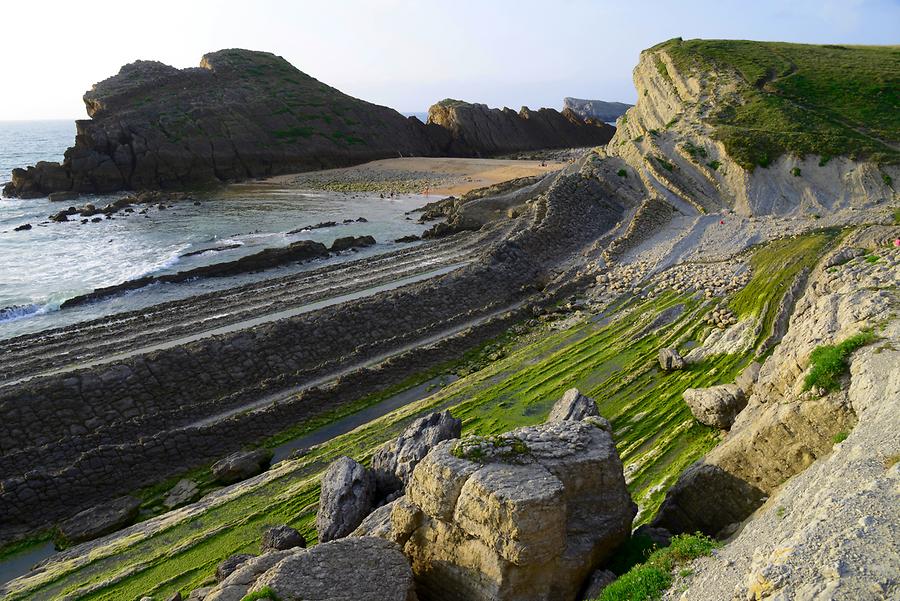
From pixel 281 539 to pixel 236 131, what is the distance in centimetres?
8445

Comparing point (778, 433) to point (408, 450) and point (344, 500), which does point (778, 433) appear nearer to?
point (408, 450)

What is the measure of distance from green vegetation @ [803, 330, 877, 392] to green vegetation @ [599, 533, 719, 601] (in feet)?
14.1

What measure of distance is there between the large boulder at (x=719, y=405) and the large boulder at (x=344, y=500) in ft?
32.0

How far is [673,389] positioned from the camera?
2136cm

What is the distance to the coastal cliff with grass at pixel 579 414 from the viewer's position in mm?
10250

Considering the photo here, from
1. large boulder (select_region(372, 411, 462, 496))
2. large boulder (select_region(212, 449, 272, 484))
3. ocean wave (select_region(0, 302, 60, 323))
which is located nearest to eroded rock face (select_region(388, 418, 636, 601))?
large boulder (select_region(372, 411, 462, 496))

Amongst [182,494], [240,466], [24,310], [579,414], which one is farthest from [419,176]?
[579,414]

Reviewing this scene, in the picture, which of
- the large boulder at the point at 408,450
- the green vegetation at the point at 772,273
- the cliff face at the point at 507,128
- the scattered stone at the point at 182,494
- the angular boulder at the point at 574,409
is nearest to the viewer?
the large boulder at the point at 408,450

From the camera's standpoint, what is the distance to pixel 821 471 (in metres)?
→ 9.91

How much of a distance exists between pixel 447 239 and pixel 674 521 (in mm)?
37012

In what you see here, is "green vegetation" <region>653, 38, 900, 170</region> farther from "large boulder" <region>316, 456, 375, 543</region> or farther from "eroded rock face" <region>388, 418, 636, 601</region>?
"eroded rock face" <region>388, 418, 636, 601</region>

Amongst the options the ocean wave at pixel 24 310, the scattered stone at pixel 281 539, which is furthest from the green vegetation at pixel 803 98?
the ocean wave at pixel 24 310

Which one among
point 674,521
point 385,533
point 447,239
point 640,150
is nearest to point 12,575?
point 385,533

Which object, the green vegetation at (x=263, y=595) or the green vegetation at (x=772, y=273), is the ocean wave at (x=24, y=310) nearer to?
the green vegetation at (x=263, y=595)
